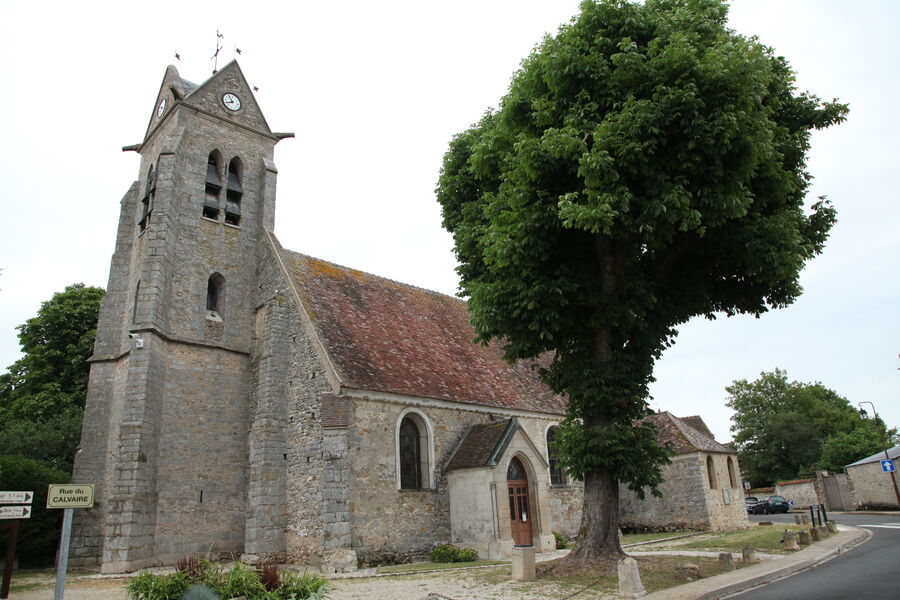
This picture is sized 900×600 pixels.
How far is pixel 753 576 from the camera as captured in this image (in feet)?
35.1

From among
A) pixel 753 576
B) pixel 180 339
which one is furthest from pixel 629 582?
pixel 180 339

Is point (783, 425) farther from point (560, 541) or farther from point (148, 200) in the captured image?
point (148, 200)

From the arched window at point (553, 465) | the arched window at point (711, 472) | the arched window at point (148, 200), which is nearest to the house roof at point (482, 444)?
the arched window at point (553, 465)

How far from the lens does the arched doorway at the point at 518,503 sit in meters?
18.9

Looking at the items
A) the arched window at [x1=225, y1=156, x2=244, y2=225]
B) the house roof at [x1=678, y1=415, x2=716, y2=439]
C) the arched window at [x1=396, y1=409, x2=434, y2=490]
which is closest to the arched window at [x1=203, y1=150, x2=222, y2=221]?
the arched window at [x1=225, y1=156, x2=244, y2=225]

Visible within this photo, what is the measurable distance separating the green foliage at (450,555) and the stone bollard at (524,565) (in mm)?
5775

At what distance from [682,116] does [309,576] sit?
10.7 meters

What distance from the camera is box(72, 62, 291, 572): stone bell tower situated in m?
16.6

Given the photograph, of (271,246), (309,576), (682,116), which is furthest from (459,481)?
(682,116)

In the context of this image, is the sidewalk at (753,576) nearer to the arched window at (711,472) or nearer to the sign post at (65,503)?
the arched window at (711,472)

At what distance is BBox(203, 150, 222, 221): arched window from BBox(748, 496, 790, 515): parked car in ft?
125

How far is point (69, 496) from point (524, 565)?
780 centimetres

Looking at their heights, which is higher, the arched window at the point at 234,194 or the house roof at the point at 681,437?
the arched window at the point at 234,194

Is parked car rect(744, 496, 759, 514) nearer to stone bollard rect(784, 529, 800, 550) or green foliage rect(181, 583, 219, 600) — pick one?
stone bollard rect(784, 529, 800, 550)
